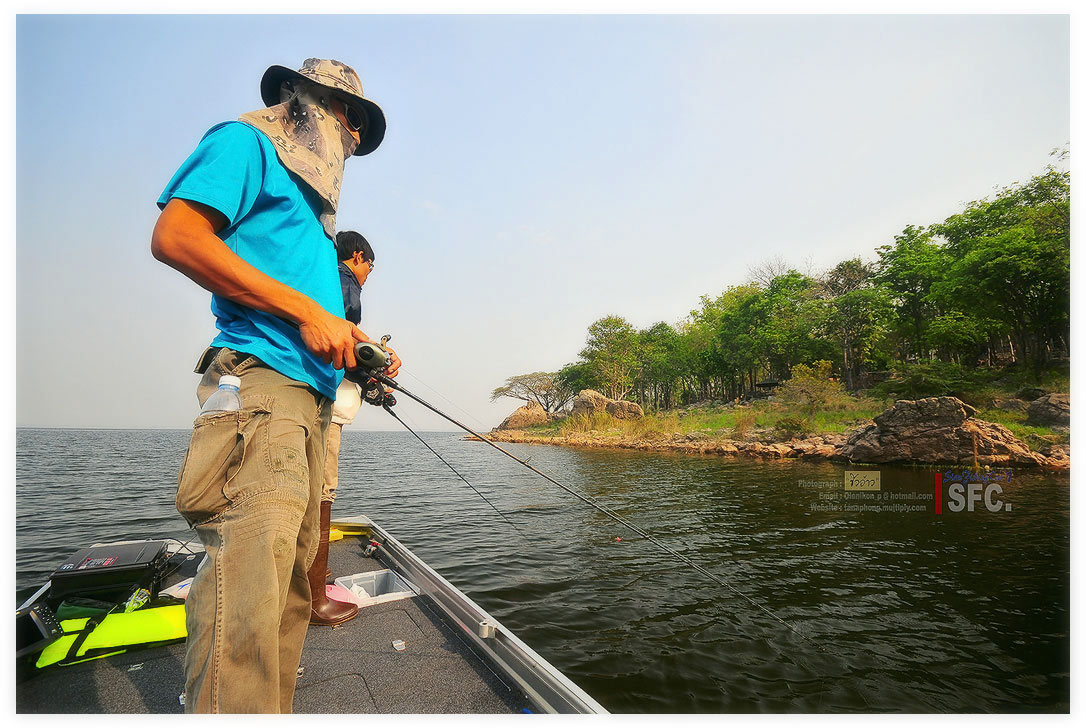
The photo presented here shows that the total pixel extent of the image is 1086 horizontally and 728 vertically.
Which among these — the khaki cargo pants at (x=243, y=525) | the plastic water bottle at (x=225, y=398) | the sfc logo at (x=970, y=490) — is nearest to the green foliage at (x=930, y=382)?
the sfc logo at (x=970, y=490)

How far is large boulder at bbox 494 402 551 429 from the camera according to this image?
196ft

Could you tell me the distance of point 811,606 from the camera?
4973 millimetres

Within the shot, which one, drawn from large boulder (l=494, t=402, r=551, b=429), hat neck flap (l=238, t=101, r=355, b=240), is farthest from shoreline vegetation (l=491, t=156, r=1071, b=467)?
hat neck flap (l=238, t=101, r=355, b=240)

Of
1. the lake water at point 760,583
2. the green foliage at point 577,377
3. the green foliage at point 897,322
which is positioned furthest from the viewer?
the green foliage at point 577,377

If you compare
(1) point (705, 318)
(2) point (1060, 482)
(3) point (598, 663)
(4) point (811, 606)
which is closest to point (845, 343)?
(1) point (705, 318)

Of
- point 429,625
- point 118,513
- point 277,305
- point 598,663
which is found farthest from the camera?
point 118,513

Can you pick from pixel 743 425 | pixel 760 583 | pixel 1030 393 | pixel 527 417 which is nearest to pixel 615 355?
pixel 527 417

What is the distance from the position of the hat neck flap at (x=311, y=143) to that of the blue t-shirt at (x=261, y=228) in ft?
0.13

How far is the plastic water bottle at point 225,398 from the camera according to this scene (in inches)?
44.5

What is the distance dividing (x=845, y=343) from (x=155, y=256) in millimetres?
38165

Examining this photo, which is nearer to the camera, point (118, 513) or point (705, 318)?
point (118, 513)

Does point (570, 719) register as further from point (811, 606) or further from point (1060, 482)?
point (1060, 482)

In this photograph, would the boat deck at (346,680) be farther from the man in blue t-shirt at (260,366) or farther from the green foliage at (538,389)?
the green foliage at (538,389)

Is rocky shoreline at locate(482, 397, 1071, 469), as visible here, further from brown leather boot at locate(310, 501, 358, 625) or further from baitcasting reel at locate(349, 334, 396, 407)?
baitcasting reel at locate(349, 334, 396, 407)
